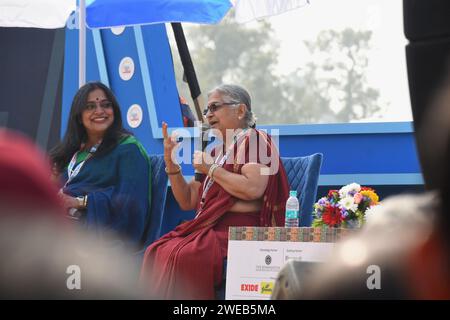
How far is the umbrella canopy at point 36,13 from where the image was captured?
602 centimetres

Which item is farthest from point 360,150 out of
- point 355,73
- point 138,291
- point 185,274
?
point 355,73

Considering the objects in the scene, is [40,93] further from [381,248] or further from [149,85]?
[381,248]

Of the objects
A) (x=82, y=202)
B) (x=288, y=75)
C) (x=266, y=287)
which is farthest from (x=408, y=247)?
(x=288, y=75)

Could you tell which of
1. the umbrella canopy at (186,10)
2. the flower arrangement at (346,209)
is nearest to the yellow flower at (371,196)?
the flower arrangement at (346,209)

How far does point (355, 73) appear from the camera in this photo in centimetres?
4800

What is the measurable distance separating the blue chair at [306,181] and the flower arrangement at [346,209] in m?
0.40

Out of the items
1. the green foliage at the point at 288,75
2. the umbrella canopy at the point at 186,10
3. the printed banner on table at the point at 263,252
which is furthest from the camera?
the green foliage at the point at 288,75

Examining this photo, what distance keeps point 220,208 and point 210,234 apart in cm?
14

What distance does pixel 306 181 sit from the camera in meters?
4.43

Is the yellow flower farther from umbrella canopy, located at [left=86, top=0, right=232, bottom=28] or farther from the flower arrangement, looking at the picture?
umbrella canopy, located at [left=86, top=0, right=232, bottom=28]

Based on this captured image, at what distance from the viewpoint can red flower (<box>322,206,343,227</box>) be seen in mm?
3861

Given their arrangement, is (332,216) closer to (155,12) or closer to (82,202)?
(82,202)

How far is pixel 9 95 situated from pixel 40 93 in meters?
0.40

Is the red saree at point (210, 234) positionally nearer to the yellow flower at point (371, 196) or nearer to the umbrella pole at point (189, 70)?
the yellow flower at point (371, 196)
